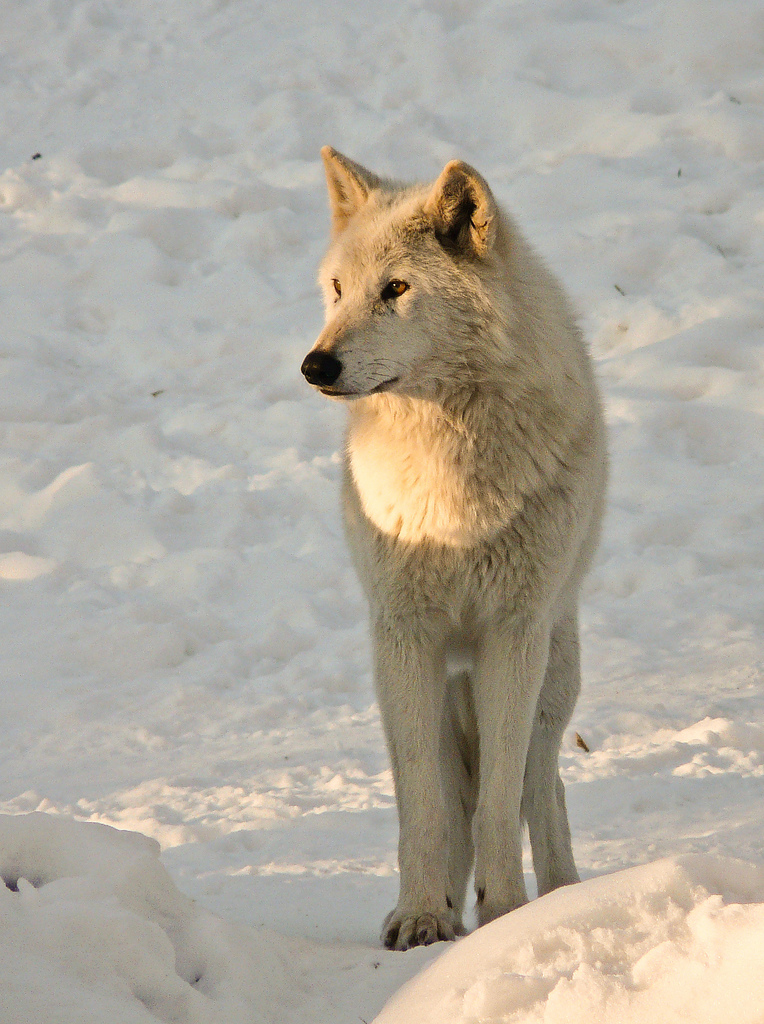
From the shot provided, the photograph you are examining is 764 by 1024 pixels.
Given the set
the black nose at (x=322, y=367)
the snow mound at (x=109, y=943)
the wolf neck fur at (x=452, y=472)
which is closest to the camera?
the snow mound at (x=109, y=943)

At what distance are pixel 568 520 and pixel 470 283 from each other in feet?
2.57

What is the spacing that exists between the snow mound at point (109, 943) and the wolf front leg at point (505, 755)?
94 centimetres

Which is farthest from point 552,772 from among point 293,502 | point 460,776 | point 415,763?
point 293,502

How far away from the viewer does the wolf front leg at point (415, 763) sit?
10.3ft

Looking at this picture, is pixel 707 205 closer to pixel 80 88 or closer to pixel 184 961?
pixel 80 88

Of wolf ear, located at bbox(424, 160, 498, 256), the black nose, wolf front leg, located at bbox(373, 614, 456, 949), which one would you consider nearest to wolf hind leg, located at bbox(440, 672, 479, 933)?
wolf front leg, located at bbox(373, 614, 456, 949)

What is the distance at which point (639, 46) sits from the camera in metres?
9.20

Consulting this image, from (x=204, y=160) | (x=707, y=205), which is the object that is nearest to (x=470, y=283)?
(x=707, y=205)

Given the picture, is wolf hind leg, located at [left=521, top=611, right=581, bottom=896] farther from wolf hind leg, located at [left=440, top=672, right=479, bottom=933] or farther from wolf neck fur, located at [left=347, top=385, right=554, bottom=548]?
wolf neck fur, located at [left=347, top=385, right=554, bottom=548]

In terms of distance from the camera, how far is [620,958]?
1809mm

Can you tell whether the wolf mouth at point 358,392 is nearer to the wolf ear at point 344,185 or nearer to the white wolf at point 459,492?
the white wolf at point 459,492

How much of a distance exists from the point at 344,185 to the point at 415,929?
93.3 inches

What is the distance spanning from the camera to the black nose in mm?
2932

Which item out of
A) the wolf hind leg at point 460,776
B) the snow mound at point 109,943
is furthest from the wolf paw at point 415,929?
the snow mound at point 109,943
